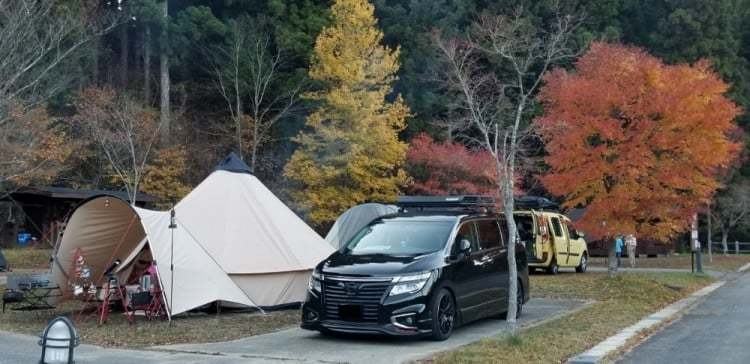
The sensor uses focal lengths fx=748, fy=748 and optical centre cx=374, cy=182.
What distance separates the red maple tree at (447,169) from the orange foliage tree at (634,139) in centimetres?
642

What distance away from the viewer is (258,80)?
34500 mm

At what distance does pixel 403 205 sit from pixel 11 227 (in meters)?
21.3

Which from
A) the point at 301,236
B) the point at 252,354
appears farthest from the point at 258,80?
the point at 252,354

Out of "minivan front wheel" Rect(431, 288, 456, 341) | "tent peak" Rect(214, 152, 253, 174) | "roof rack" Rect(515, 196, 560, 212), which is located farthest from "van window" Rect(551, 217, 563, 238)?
"minivan front wheel" Rect(431, 288, 456, 341)

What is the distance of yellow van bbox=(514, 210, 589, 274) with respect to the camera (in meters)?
22.2

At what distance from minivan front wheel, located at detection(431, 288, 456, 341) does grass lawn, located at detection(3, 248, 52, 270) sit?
19.6 meters

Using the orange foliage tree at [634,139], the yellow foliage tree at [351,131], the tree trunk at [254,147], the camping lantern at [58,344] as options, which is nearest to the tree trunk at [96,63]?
the tree trunk at [254,147]

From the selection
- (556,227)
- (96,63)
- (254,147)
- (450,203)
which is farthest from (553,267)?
(96,63)

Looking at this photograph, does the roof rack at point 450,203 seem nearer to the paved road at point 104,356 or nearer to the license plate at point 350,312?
the license plate at point 350,312

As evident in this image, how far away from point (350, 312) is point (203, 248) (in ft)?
13.6

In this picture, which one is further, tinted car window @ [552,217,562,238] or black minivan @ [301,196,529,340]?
tinted car window @ [552,217,562,238]

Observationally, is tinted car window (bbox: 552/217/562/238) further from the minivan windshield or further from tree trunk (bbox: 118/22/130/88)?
tree trunk (bbox: 118/22/130/88)

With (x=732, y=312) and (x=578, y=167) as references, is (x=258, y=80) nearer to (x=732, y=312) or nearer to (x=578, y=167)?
(x=578, y=167)

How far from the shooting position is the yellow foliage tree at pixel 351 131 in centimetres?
2903
